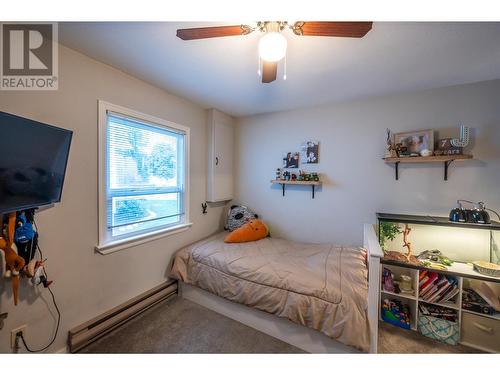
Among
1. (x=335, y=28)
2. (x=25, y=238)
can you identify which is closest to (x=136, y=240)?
(x=25, y=238)

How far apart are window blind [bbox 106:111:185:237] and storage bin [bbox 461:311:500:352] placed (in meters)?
2.86

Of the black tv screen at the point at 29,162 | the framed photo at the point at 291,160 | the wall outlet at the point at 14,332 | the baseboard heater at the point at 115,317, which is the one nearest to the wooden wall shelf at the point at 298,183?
the framed photo at the point at 291,160

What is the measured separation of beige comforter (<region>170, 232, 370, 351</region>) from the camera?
1.33 meters

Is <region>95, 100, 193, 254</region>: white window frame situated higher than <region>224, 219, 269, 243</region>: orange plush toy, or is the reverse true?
<region>95, 100, 193, 254</region>: white window frame

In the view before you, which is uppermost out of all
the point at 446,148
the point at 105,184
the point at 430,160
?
the point at 446,148

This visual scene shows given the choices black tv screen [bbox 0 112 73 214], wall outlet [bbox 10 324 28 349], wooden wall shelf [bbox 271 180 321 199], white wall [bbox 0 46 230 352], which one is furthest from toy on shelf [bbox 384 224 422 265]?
wall outlet [bbox 10 324 28 349]

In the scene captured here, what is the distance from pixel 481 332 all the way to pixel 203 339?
88.5 inches

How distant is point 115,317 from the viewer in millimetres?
1634

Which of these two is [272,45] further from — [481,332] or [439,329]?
[481,332]

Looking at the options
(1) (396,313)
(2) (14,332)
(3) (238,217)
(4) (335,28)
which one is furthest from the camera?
(3) (238,217)

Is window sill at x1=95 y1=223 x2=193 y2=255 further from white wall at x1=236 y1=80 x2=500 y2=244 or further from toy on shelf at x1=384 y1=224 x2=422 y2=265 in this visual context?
toy on shelf at x1=384 y1=224 x2=422 y2=265

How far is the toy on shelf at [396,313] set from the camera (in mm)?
1757

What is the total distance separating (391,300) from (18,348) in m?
2.97

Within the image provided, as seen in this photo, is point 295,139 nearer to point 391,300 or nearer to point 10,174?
point 391,300
